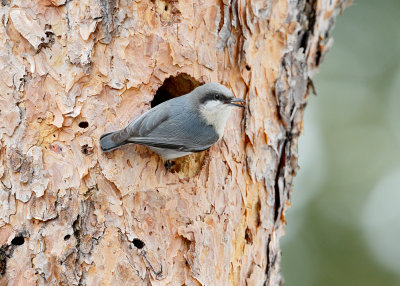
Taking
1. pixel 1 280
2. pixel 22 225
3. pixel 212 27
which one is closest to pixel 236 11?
pixel 212 27

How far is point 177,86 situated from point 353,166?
134 inches

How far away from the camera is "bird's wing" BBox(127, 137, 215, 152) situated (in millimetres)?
2416

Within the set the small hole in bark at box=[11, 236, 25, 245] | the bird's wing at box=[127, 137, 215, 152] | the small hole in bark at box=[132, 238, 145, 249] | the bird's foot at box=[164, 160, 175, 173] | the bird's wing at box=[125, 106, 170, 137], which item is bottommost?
the small hole in bark at box=[132, 238, 145, 249]

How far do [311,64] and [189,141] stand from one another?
3.34 feet

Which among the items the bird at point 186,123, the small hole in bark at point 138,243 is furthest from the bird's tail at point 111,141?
the small hole in bark at point 138,243

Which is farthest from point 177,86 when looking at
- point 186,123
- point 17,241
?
point 17,241

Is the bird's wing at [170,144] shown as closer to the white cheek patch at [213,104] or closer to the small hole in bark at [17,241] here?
the white cheek patch at [213,104]

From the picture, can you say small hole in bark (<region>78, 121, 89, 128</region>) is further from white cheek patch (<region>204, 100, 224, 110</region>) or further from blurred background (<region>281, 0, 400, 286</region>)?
blurred background (<region>281, 0, 400, 286</region>)

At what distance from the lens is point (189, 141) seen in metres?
2.61

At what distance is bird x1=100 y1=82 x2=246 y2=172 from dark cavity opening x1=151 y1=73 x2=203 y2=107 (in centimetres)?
11

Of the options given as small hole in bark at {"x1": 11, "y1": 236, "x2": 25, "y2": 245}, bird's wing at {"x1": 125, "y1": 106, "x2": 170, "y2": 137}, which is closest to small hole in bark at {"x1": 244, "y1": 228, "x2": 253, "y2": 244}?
bird's wing at {"x1": 125, "y1": 106, "x2": 170, "y2": 137}

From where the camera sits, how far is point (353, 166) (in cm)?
583

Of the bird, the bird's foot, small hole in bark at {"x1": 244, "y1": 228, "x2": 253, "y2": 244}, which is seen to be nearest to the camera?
the bird

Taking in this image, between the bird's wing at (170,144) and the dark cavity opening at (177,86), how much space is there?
1.14 ft
